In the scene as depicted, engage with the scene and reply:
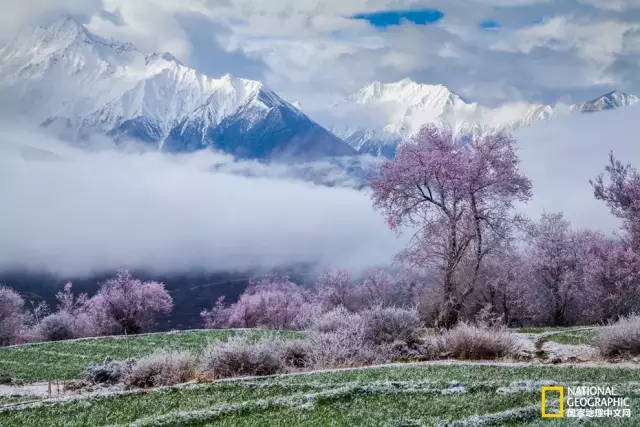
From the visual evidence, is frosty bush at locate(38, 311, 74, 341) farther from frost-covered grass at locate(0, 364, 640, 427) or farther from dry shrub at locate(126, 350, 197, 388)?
frost-covered grass at locate(0, 364, 640, 427)

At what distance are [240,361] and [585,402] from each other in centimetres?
1098

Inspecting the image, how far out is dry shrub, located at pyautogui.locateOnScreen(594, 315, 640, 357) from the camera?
18406mm

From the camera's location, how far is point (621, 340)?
18625mm

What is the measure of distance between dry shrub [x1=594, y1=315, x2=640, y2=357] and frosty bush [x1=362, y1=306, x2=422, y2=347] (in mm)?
6659

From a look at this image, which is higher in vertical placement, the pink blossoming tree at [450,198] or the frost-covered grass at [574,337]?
the pink blossoming tree at [450,198]

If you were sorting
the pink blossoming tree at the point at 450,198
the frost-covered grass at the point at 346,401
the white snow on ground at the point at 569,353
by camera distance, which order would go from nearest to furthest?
the frost-covered grass at the point at 346,401 → the white snow on ground at the point at 569,353 → the pink blossoming tree at the point at 450,198

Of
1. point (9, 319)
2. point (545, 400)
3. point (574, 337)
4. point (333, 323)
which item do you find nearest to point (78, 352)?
point (333, 323)

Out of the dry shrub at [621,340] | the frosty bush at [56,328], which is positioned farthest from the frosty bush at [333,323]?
the frosty bush at [56,328]

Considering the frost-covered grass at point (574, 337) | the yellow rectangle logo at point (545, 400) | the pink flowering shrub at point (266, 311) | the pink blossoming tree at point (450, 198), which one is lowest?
the pink flowering shrub at point (266, 311)

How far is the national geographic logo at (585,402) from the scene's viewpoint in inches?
390

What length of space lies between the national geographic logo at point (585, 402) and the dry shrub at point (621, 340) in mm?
7605

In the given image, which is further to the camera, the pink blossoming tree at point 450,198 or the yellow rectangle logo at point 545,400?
the pink blossoming tree at point 450,198

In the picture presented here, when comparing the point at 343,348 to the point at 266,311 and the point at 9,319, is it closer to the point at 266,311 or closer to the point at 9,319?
the point at 9,319

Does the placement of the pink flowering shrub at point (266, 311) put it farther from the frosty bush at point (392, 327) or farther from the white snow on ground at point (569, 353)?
the white snow on ground at point (569, 353)
